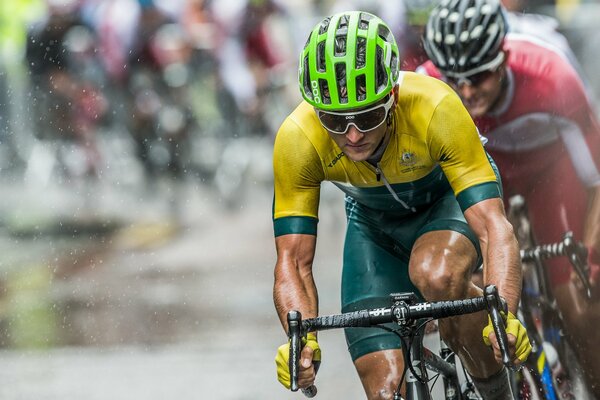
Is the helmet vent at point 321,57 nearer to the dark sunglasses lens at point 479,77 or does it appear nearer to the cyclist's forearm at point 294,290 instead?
the cyclist's forearm at point 294,290

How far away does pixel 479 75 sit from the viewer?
591cm

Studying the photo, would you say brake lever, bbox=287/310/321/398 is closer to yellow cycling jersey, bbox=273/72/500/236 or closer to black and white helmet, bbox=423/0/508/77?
yellow cycling jersey, bbox=273/72/500/236

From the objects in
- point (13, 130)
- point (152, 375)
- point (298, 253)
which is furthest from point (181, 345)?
point (13, 130)

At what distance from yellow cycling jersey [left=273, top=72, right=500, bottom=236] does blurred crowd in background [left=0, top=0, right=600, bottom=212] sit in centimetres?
948

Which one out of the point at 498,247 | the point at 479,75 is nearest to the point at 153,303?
the point at 479,75

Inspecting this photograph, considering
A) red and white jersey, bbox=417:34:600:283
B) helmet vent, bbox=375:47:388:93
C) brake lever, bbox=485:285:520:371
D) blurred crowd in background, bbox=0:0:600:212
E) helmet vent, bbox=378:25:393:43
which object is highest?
blurred crowd in background, bbox=0:0:600:212

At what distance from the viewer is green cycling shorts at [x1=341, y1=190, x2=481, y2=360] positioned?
15.3 feet

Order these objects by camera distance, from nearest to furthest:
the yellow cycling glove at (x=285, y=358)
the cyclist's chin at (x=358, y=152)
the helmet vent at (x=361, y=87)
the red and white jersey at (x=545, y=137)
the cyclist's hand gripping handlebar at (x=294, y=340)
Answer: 1. the cyclist's hand gripping handlebar at (x=294, y=340)
2. the yellow cycling glove at (x=285, y=358)
3. the helmet vent at (x=361, y=87)
4. the cyclist's chin at (x=358, y=152)
5. the red and white jersey at (x=545, y=137)

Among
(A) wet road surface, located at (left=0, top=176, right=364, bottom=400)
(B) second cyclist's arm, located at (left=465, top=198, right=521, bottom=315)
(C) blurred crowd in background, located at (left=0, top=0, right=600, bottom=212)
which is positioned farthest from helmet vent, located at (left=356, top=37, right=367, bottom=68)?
(C) blurred crowd in background, located at (left=0, top=0, right=600, bottom=212)

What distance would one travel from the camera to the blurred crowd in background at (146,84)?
47.2 feet

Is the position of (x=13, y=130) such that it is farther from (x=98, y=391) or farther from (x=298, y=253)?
(x=298, y=253)

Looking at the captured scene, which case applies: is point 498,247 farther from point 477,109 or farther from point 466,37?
point 466,37

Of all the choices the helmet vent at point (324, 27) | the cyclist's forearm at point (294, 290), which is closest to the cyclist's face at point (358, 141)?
the helmet vent at point (324, 27)

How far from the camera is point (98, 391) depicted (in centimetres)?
748
